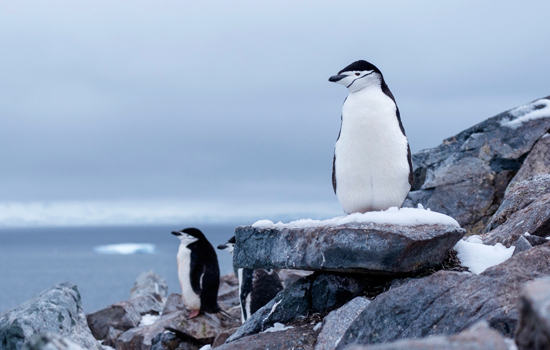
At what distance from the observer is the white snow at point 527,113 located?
1201cm

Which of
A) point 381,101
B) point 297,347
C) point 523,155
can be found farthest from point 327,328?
point 523,155

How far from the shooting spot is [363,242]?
17.4 feet

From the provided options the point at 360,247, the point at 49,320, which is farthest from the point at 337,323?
the point at 49,320

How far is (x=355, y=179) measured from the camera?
6016 mm

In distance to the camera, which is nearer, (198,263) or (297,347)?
(297,347)

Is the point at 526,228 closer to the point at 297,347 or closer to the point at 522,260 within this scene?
the point at 522,260

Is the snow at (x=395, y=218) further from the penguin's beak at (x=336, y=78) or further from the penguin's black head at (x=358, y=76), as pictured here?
the penguin's beak at (x=336, y=78)

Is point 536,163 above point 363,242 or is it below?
above

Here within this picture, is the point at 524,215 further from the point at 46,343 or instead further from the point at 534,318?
the point at 46,343

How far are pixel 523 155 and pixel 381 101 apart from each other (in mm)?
7244

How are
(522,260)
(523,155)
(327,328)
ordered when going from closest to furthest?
(522,260)
(327,328)
(523,155)

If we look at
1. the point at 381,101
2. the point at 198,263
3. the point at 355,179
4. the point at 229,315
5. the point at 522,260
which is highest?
the point at 381,101

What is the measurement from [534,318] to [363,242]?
338cm

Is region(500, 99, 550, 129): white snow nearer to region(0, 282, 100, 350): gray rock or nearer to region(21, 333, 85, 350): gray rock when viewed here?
region(0, 282, 100, 350): gray rock
